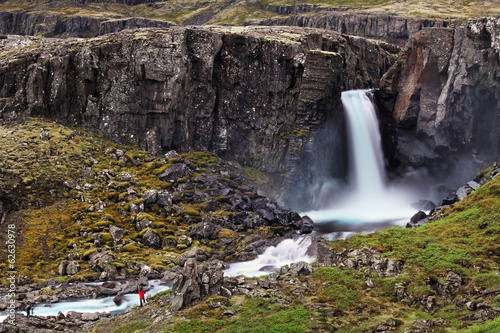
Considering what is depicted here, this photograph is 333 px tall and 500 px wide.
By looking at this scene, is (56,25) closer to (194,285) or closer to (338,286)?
(194,285)

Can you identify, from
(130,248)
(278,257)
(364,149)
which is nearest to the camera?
(278,257)

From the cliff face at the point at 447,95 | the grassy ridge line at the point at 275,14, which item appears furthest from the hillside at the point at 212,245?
the grassy ridge line at the point at 275,14

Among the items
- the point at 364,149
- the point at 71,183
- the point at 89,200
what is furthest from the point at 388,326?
the point at 364,149

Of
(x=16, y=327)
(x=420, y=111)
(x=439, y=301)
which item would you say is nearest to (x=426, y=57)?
(x=420, y=111)

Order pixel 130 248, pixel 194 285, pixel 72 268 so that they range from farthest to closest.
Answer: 1. pixel 130 248
2. pixel 72 268
3. pixel 194 285

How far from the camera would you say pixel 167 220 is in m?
48.5

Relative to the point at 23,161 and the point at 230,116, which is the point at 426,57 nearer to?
the point at 230,116

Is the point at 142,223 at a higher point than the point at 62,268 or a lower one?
higher

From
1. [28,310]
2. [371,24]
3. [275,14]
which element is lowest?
[28,310]

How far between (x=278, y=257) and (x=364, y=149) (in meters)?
30.8

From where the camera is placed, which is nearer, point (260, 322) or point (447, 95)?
point (260, 322)

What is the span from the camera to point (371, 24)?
16362 centimetres

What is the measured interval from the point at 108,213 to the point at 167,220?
6455mm

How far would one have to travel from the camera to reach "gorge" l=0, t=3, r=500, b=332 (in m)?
28.4
